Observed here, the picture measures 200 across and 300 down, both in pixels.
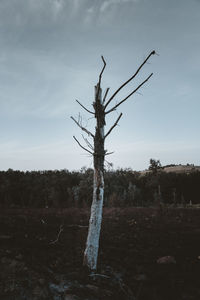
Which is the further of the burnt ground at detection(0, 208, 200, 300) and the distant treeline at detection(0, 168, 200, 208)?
the distant treeline at detection(0, 168, 200, 208)

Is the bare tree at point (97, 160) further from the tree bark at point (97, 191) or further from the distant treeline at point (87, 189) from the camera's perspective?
the distant treeline at point (87, 189)

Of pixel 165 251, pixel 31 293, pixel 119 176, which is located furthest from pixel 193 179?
Result: pixel 31 293

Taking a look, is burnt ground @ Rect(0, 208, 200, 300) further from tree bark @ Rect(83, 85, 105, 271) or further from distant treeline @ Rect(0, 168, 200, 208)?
distant treeline @ Rect(0, 168, 200, 208)

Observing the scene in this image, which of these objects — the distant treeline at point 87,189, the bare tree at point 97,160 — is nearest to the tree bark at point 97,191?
the bare tree at point 97,160

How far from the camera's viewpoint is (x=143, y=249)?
5.77 meters

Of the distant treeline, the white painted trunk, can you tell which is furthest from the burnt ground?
the distant treeline

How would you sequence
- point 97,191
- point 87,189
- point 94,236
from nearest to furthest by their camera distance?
point 94,236 → point 97,191 → point 87,189

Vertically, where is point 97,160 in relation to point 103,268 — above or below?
above

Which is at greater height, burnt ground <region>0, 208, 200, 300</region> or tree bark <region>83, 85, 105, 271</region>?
tree bark <region>83, 85, 105, 271</region>

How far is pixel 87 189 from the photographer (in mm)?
21031

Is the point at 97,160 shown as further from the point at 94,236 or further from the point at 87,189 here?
the point at 87,189

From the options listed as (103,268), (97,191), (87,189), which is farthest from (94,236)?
(87,189)

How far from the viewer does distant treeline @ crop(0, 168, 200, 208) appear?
19.0 m

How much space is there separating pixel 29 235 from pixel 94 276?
3.70 metres
